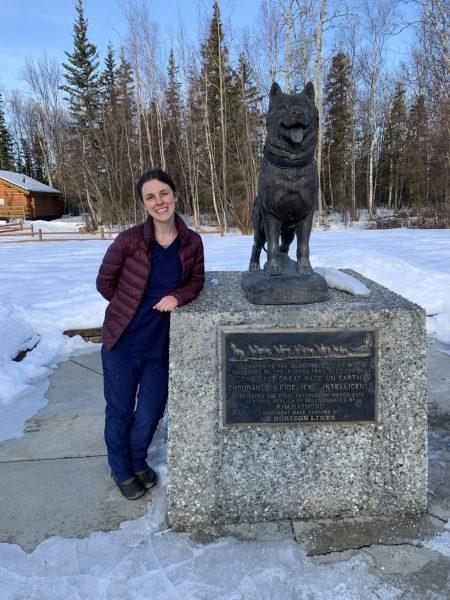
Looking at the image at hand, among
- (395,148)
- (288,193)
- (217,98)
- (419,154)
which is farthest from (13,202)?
(288,193)

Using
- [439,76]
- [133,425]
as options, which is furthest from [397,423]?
[439,76]

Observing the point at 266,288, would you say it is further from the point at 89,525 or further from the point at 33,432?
the point at 33,432

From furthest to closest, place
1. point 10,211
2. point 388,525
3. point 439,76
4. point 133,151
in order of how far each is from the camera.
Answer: point 10,211 < point 133,151 < point 439,76 < point 388,525

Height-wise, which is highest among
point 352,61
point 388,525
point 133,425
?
point 352,61

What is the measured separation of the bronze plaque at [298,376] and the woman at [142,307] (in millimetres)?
435

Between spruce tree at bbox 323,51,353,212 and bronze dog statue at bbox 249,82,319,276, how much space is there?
26.5 m

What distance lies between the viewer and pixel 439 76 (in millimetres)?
17062

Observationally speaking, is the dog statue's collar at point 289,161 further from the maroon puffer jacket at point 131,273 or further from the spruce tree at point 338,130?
the spruce tree at point 338,130

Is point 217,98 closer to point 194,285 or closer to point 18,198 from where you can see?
point 18,198

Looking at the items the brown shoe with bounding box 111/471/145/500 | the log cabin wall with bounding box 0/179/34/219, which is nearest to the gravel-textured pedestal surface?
the brown shoe with bounding box 111/471/145/500

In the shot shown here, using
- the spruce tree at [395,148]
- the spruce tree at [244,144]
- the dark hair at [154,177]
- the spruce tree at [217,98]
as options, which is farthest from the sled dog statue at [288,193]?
the spruce tree at [395,148]

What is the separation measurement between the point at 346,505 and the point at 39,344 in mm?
3989

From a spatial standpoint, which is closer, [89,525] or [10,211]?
[89,525]

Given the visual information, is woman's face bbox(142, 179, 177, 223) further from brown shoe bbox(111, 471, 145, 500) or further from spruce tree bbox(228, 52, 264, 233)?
spruce tree bbox(228, 52, 264, 233)
